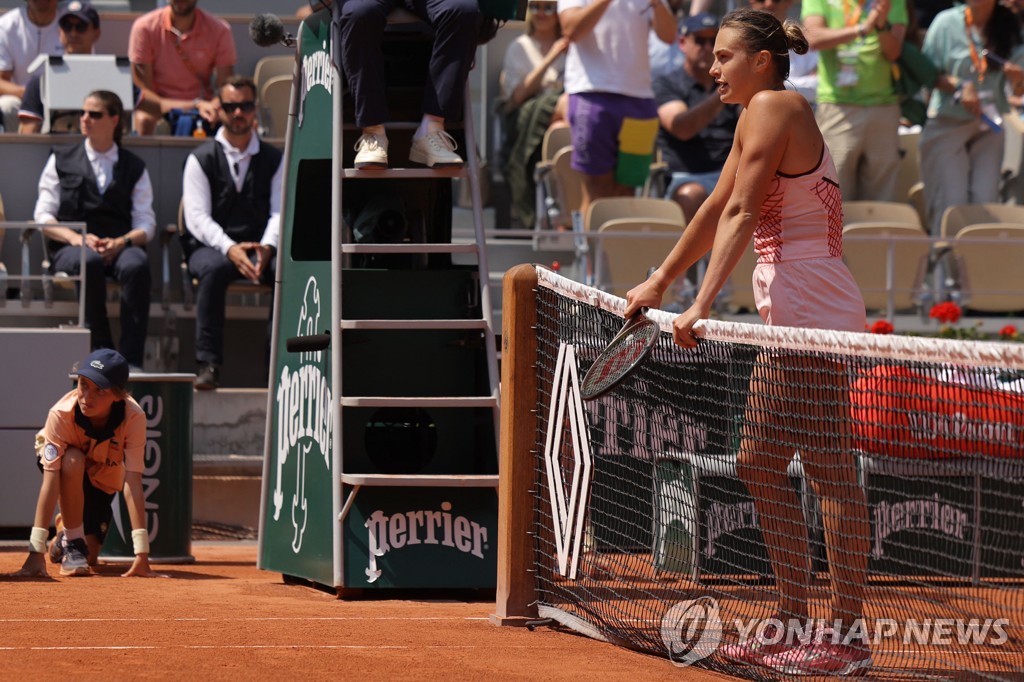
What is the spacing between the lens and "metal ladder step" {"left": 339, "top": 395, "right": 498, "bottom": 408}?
24.7ft

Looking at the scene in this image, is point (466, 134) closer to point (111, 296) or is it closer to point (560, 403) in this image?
point (560, 403)

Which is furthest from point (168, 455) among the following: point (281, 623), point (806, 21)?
point (806, 21)

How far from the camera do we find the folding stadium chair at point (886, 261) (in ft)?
40.9

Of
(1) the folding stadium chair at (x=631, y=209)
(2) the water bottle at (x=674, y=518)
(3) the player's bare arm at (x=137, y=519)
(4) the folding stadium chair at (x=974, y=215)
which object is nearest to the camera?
(2) the water bottle at (x=674, y=518)

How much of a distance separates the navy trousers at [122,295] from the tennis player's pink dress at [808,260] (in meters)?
6.46

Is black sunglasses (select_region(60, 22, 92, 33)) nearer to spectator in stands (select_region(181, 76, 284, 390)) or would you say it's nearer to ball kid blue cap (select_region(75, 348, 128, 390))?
spectator in stands (select_region(181, 76, 284, 390))

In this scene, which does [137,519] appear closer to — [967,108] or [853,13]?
[853,13]

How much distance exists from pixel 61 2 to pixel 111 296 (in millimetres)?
3562

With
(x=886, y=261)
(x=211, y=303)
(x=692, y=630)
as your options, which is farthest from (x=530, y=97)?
(x=692, y=630)

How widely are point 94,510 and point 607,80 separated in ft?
16.9

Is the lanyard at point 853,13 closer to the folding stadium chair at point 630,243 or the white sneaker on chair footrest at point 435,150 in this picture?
the folding stadium chair at point 630,243

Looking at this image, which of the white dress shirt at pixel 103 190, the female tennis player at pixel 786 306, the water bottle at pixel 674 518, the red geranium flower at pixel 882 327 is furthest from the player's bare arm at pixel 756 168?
the white dress shirt at pixel 103 190

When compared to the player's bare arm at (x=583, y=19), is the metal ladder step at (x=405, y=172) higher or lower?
lower

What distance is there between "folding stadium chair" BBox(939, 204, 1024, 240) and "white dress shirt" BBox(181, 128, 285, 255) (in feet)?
17.2
